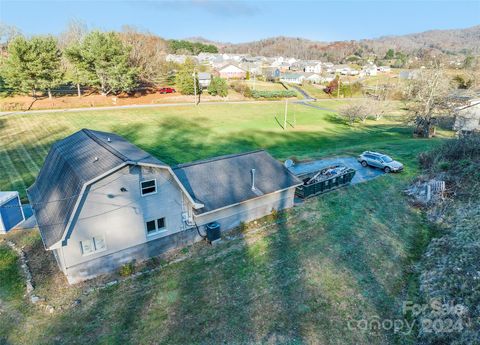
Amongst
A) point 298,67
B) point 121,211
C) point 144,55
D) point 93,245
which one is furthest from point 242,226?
point 298,67

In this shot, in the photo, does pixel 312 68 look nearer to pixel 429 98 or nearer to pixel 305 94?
pixel 305 94

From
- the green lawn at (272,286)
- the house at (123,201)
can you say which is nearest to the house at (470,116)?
the green lawn at (272,286)

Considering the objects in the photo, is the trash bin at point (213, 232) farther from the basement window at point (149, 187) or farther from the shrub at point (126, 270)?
the shrub at point (126, 270)

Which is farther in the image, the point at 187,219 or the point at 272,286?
the point at 187,219

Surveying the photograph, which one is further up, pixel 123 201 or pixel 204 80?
pixel 204 80

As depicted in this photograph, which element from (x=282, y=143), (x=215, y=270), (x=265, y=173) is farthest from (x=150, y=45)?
(x=215, y=270)

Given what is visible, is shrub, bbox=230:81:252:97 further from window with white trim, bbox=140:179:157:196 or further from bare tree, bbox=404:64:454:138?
window with white trim, bbox=140:179:157:196

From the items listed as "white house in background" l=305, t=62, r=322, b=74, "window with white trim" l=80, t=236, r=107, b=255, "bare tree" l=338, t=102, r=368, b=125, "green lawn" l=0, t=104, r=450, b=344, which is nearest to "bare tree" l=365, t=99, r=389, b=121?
"bare tree" l=338, t=102, r=368, b=125

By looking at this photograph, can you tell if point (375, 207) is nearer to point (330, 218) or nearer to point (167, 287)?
point (330, 218)
